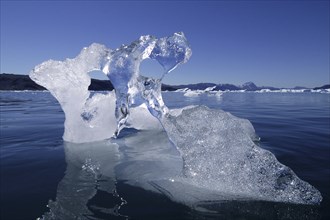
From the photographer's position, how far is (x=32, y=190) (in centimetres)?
306

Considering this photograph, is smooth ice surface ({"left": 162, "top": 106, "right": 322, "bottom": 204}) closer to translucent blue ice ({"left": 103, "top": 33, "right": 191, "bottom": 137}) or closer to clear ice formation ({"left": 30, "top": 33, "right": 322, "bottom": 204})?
clear ice formation ({"left": 30, "top": 33, "right": 322, "bottom": 204})

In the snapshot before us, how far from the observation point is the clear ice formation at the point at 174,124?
3.06 m

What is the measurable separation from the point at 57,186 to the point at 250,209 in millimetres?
2229

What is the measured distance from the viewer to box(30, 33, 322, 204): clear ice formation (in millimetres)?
3057

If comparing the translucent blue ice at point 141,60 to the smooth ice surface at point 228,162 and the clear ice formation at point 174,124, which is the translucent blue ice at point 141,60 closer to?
the clear ice formation at point 174,124

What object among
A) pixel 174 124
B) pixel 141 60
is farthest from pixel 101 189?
pixel 141 60

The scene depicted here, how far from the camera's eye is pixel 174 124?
417 cm

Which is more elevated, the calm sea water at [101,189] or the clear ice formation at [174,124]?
the clear ice formation at [174,124]

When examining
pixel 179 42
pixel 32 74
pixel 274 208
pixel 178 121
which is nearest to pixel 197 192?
pixel 274 208

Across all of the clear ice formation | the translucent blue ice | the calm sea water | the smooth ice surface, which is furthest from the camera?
the translucent blue ice

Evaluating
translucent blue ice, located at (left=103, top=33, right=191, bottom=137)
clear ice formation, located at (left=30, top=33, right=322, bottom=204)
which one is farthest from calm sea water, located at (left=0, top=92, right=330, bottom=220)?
translucent blue ice, located at (left=103, top=33, right=191, bottom=137)

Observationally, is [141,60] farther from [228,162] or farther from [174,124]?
[228,162]

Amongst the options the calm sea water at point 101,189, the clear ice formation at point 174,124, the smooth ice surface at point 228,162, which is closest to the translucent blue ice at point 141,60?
the clear ice formation at point 174,124

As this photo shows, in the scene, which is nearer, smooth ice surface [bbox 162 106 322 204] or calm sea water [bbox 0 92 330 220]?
calm sea water [bbox 0 92 330 220]
